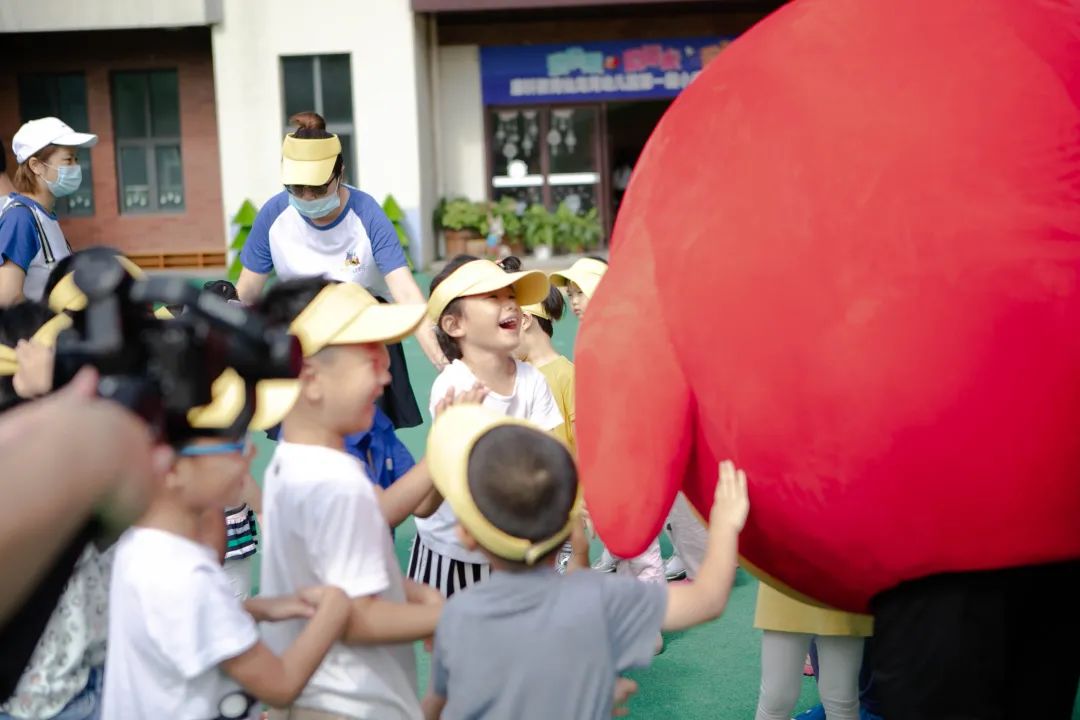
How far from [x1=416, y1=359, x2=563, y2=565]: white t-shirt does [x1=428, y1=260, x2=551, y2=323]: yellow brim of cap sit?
0.18 meters

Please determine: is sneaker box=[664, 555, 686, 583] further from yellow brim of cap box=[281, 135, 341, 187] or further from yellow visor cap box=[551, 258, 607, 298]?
yellow brim of cap box=[281, 135, 341, 187]

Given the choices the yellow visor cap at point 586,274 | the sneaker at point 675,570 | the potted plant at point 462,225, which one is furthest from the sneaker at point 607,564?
the potted plant at point 462,225

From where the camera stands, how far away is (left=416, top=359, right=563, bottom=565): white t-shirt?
3348 millimetres

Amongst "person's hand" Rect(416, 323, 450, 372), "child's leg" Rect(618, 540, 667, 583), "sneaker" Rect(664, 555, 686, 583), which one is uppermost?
"person's hand" Rect(416, 323, 450, 372)

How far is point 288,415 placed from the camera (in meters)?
2.32

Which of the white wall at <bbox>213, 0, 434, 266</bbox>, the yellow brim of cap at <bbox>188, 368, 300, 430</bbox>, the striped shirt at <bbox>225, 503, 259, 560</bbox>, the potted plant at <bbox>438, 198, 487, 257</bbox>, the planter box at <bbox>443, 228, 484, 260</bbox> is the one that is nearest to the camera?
the yellow brim of cap at <bbox>188, 368, 300, 430</bbox>

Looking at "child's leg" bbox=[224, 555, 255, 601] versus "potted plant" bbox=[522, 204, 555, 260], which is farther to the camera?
"potted plant" bbox=[522, 204, 555, 260]

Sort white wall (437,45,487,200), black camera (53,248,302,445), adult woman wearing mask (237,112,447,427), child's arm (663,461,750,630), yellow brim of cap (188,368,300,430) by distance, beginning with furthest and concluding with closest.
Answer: white wall (437,45,487,200)
adult woman wearing mask (237,112,447,427)
child's arm (663,461,750,630)
yellow brim of cap (188,368,300,430)
black camera (53,248,302,445)

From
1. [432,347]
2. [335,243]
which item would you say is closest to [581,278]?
[432,347]

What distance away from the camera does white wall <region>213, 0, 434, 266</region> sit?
1652cm

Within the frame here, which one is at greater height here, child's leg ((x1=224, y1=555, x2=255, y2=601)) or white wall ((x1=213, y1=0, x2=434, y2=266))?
white wall ((x1=213, y1=0, x2=434, y2=266))

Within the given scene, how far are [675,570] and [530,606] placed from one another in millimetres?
2735

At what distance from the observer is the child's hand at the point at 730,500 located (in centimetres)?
220

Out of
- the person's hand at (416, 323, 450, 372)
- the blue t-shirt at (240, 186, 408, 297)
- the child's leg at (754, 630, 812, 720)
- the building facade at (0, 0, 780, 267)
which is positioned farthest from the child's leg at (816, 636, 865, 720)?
the building facade at (0, 0, 780, 267)
